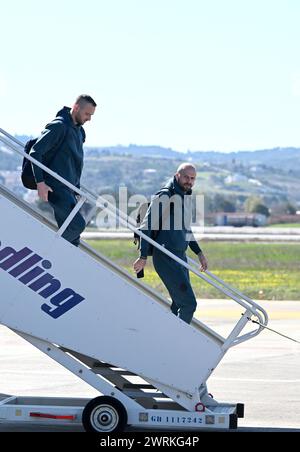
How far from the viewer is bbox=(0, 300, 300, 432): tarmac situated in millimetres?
11719

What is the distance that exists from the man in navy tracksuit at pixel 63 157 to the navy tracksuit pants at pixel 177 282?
0.79 meters

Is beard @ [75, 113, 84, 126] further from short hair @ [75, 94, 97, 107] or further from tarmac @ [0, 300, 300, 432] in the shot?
tarmac @ [0, 300, 300, 432]

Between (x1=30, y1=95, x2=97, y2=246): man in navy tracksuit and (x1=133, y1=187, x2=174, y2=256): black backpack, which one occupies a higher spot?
(x1=30, y1=95, x2=97, y2=246): man in navy tracksuit

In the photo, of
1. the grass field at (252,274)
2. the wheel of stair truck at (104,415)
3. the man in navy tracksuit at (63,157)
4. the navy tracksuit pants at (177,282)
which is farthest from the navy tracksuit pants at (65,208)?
the grass field at (252,274)

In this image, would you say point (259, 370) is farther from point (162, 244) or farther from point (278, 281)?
point (278, 281)

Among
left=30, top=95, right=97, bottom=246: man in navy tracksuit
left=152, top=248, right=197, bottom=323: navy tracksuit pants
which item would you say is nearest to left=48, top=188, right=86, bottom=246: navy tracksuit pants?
left=30, top=95, right=97, bottom=246: man in navy tracksuit

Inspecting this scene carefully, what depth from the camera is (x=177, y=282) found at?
10.8 meters

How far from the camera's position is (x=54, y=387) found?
1395 cm

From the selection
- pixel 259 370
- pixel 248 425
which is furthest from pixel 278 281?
pixel 248 425

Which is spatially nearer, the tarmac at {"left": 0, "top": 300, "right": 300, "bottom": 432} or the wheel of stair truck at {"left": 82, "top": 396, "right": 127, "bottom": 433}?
the wheel of stair truck at {"left": 82, "top": 396, "right": 127, "bottom": 433}

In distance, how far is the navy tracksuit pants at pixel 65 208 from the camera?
1027 cm

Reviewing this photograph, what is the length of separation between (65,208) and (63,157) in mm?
451

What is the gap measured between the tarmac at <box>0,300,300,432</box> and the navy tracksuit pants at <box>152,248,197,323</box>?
2.22 ft

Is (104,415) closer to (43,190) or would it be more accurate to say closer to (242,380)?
(43,190)
